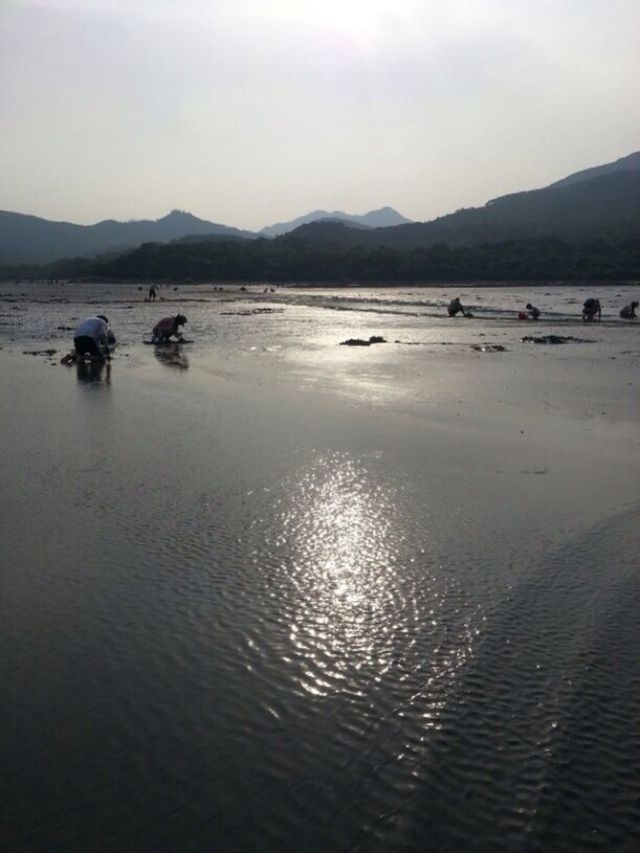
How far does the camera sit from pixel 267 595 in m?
6.54

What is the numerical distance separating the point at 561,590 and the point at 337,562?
2.06 metres

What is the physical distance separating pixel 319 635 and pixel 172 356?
20.5m

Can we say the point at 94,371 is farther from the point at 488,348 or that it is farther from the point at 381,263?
the point at 381,263

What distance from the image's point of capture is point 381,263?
12938 centimetres

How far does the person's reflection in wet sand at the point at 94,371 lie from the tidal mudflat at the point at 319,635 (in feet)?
18.0

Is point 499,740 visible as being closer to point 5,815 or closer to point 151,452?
point 5,815

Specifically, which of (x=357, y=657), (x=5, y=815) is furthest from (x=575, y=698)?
(x=5, y=815)

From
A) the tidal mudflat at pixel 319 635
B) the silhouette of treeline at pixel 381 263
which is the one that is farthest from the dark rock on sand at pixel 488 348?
the silhouette of treeline at pixel 381 263

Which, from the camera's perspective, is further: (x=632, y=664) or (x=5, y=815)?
(x=632, y=664)

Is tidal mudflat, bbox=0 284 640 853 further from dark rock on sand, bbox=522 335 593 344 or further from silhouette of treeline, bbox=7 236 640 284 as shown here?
silhouette of treeline, bbox=7 236 640 284

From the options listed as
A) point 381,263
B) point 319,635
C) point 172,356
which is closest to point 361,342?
point 172,356

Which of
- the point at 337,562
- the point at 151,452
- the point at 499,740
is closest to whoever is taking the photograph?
the point at 499,740

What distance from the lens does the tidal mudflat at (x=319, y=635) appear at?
3.99 m

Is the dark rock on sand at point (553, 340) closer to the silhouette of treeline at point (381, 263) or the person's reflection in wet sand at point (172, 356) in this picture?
the person's reflection in wet sand at point (172, 356)
